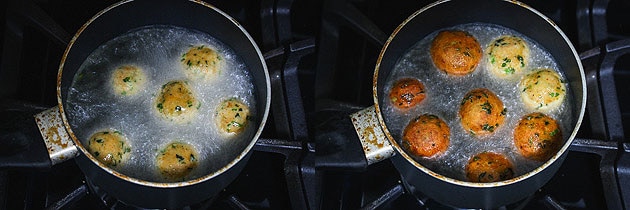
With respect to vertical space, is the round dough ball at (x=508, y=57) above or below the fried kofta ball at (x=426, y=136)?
above

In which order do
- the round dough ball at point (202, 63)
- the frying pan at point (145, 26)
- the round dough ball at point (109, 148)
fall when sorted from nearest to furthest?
the frying pan at point (145, 26), the round dough ball at point (109, 148), the round dough ball at point (202, 63)

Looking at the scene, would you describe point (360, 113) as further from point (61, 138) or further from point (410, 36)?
point (61, 138)

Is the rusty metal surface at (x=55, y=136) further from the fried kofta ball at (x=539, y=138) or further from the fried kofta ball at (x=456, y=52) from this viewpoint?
the fried kofta ball at (x=539, y=138)

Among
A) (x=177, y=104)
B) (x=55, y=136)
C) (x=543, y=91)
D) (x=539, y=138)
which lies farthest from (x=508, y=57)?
(x=55, y=136)

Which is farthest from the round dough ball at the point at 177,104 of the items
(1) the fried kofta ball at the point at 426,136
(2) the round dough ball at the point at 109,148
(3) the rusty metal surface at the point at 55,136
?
(1) the fried kofta ball at the point at 426,136

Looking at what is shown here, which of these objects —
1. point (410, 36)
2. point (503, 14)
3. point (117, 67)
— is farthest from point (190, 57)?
point (503, 14)
